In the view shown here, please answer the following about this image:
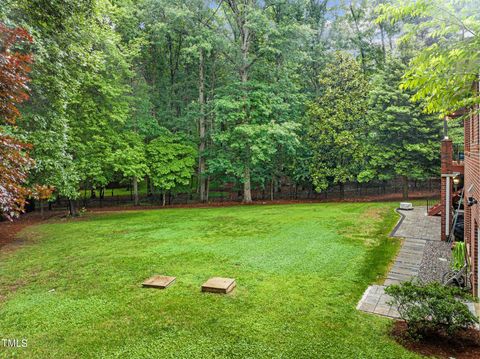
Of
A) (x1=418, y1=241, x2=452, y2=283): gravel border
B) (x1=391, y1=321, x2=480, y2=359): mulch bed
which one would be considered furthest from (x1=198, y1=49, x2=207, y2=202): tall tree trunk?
(x1=391, y1=321, x2=480, y2=359): mulch bed

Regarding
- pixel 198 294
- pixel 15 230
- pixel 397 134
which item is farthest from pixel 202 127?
pixel 198 294

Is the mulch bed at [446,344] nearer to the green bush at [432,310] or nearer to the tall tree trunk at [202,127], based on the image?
the green bush at [432,310]

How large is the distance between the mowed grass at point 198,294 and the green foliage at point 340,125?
974 centimetres

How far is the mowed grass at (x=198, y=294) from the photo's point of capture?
489 cm

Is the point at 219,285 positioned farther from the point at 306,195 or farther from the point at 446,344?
the point at 306,195

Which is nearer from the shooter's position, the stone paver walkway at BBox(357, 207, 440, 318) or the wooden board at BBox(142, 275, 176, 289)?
the stone paver walkway at BBox(357, 207, 440, 318)

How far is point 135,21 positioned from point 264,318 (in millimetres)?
21271

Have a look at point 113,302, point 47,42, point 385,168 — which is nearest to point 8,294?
point 113,302

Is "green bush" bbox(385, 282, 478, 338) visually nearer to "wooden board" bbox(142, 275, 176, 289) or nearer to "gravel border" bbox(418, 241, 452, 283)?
"gravel border" bbox(418, 241, 452, 283)

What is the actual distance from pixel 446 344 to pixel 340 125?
18.4 meters

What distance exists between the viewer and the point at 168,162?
68.9 feet

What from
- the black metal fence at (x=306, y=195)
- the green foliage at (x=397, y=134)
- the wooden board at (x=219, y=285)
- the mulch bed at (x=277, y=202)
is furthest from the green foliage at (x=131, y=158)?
the green foliage at (x=397, y=134)

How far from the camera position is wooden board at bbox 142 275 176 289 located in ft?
23.1

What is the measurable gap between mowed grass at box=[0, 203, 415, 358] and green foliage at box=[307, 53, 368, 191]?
9.74 metres
